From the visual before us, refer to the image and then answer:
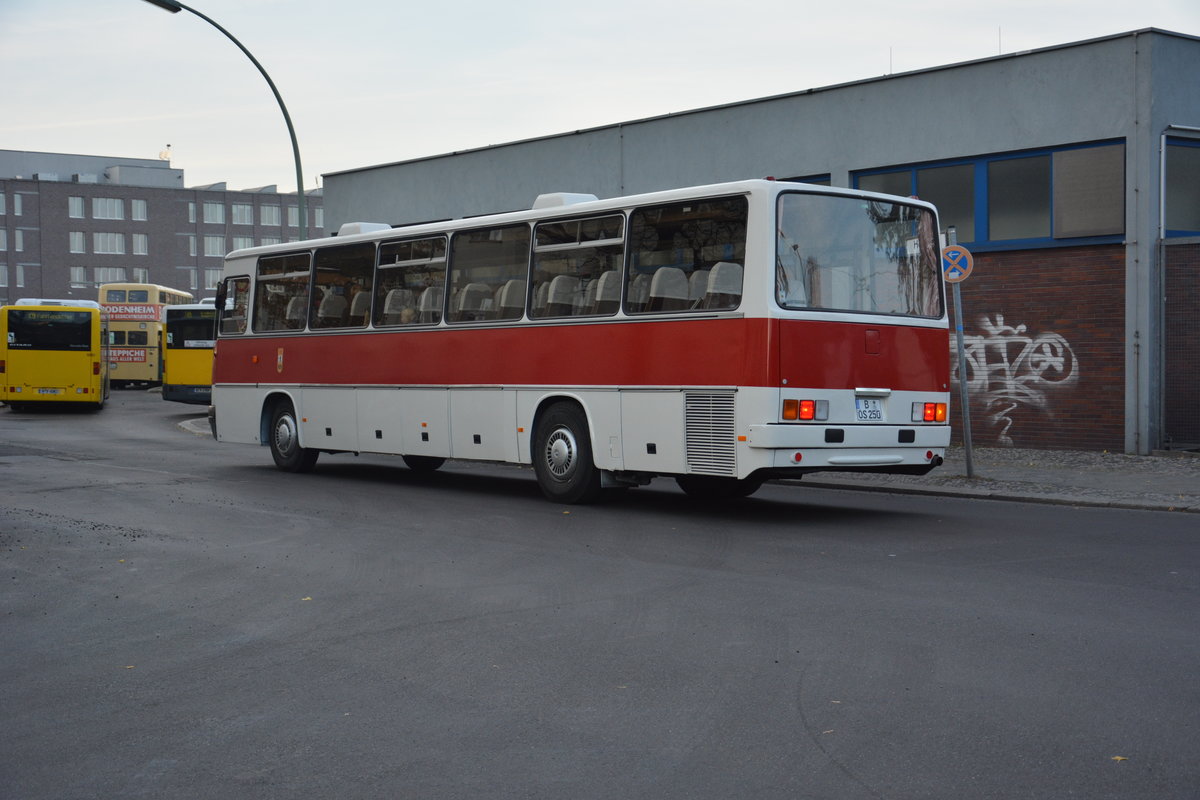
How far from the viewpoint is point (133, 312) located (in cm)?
6009

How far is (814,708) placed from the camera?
5512mm

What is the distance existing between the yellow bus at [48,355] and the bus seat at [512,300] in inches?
1098

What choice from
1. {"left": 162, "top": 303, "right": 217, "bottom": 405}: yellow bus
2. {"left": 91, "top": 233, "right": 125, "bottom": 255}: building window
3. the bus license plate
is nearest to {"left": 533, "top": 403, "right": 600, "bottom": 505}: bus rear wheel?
the bus license plate

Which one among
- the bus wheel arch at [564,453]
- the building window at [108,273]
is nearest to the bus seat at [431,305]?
the bus wheel arch at [564,453]

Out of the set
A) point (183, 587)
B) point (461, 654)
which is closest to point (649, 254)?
point (183, 587)

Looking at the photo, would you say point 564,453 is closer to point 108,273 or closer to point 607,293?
point 607,293

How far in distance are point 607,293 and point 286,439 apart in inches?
270

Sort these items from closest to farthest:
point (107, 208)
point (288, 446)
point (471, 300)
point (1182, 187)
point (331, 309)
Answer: point (471, 300) < point (331, 309) < point (288, 446) < point (1182, 187) < point (107, 208)

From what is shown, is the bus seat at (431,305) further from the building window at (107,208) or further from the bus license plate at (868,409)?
the building window at (107,208)

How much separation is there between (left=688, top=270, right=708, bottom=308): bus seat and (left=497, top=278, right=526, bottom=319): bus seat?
8.54 ft

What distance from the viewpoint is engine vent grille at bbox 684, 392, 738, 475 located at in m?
11.9

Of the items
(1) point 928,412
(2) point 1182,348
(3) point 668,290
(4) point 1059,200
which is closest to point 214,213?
(4) point 1059,200

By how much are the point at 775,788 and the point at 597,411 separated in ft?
29.4

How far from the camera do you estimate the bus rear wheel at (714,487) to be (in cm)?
1409
